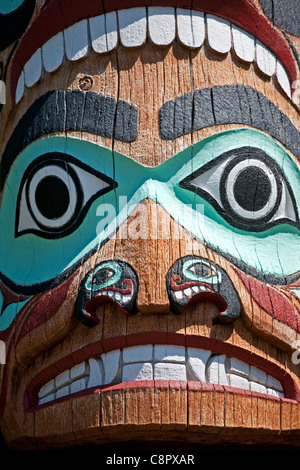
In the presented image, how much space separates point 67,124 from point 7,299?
2.67 feet

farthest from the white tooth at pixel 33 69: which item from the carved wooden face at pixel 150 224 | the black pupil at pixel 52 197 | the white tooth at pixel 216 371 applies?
the white tooth at pixel 216 371

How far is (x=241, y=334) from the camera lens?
364 cm

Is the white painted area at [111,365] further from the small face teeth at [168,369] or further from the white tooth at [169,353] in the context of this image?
the white tooth at [169,353]

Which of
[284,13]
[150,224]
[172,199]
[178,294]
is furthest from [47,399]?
[284,13]

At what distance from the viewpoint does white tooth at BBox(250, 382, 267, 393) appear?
3617 millimetres

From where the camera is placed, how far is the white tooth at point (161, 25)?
160 inches

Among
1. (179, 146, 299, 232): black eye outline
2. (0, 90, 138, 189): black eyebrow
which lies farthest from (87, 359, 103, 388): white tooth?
(0, 90, 138, 189): black eyebrow

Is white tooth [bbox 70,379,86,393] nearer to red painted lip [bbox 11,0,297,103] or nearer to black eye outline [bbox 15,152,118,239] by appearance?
black eye outline [bbox 15,152,118,239]

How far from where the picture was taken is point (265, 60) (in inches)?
165

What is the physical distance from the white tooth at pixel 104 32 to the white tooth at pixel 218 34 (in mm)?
423

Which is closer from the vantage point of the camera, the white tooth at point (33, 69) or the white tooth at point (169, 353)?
the white tooth at point (169, 353)

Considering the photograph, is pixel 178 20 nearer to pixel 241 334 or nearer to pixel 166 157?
pixel 166 157

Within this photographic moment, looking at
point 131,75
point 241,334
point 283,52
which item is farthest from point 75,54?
point 241,334

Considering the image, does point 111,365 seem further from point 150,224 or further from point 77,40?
point 77,40
